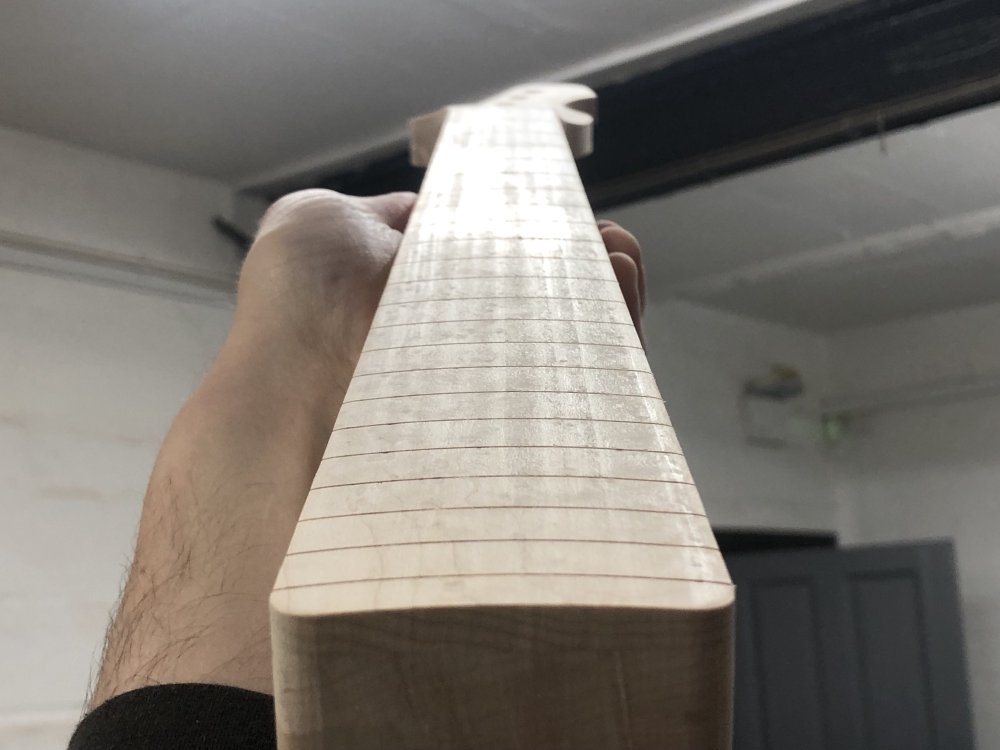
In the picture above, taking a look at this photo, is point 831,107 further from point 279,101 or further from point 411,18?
point 279,101

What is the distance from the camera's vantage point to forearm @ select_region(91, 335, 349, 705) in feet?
1.36

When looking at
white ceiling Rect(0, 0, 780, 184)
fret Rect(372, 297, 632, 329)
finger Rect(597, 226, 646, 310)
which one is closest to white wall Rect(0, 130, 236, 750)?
white ceiling Rect(0, 0, 780, 184)

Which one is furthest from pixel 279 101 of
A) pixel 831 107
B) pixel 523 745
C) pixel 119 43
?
pixel 523 745

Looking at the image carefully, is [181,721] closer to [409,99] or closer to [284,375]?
[284,375]

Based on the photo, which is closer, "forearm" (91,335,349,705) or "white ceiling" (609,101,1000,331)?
"forearm" (91,335,349,705)

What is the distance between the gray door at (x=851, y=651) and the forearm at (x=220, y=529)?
2.36 m

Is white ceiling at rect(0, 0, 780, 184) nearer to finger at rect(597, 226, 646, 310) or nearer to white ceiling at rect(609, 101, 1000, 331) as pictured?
white ceiling at rect(609, 101, 1000, 331)

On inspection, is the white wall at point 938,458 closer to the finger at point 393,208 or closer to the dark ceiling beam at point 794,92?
the dark ceiling beam at point 794,92

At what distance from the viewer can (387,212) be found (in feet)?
2.13

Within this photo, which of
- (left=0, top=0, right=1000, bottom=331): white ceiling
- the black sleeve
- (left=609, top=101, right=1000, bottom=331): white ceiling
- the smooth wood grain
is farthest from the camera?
(left=609, top=101, right=1000, bottom=331): white ceiling

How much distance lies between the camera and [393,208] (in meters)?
0.66

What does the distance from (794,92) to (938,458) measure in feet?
6.82

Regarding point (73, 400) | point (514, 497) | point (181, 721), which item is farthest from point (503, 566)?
point (73, 400)

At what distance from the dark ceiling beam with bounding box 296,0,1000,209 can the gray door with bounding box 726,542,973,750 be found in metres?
1.45
